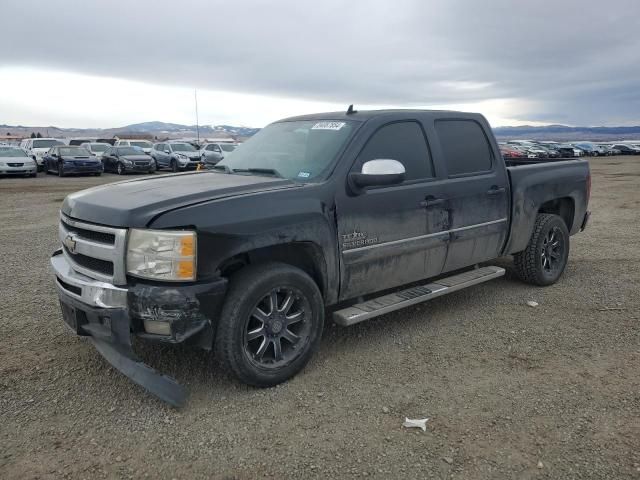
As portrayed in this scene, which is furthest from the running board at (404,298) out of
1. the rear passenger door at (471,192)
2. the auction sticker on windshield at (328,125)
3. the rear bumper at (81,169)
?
the rear bumper at (81,169)

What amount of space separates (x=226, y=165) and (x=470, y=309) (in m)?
2.74

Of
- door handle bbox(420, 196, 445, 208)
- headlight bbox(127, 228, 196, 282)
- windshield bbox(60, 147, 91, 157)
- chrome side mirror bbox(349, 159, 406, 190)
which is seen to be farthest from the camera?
windshield bbox(60, 147, 91, 157)

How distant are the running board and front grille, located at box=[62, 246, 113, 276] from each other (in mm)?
1629

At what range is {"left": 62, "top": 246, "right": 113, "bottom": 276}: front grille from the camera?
11.0 ft

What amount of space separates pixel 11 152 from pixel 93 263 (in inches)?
935

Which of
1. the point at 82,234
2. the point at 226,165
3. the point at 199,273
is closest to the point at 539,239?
the point at 226,165

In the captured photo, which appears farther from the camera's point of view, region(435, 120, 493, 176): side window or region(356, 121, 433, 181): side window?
region(435, 120, 493, 176): side window

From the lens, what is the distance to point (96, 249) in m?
3.37

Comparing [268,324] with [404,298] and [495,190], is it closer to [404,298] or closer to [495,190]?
[404,298]

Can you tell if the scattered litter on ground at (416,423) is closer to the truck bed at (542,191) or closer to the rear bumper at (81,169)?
the truck bed at (542,191)

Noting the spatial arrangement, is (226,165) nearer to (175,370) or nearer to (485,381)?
(175,370)

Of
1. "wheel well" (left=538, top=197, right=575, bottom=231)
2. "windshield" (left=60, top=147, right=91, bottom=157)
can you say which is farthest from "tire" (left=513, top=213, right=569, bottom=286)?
"windshield" (left=60, top=147, right=91, bottom=157)

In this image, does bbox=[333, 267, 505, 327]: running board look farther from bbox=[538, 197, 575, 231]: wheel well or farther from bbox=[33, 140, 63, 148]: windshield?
bbox=[33, 140, 63, 148]: windshield

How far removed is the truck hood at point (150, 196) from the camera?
128 inches
